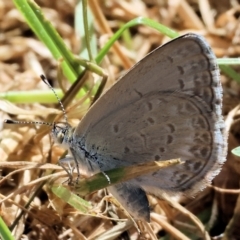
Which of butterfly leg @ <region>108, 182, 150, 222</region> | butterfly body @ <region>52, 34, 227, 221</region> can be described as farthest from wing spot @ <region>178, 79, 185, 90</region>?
butterfly leg @ <region>108, 182, 150, 222</region>

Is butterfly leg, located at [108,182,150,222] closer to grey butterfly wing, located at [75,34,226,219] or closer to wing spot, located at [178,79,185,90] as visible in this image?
grey butterfly wing, located at [75,34,226,219]

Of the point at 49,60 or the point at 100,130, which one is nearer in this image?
the point at 100,130

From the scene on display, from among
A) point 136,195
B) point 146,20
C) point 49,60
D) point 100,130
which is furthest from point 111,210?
point 49,60

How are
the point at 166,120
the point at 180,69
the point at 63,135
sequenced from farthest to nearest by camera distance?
the point at 63,135 → the point at 166,120 → the point at 180,69

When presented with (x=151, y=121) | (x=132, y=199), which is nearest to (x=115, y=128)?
(x=151, y=121)

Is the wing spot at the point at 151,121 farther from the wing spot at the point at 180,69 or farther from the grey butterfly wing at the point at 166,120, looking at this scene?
the wing spot at the point at 180,69

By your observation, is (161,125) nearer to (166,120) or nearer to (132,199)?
(166,120)

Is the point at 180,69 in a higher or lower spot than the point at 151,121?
higher

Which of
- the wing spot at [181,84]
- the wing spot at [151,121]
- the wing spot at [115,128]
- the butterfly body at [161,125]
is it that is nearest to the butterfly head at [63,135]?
the butterfly body at [161,125]

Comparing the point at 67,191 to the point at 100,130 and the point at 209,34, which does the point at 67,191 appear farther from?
the point at 209,34
